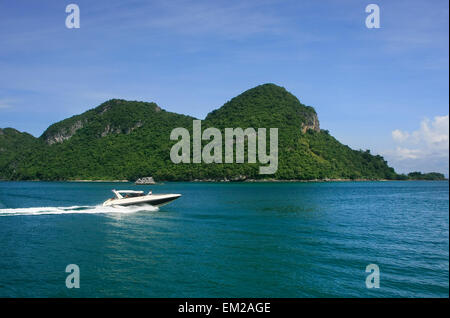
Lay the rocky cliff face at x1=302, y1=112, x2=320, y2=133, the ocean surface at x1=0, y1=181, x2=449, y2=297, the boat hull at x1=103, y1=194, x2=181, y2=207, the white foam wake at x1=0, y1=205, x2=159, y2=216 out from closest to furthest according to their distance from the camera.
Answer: the ocean surface at x1=0, y1=181, x2=449, y2=297, the white foam wake at x1=0, y1=205, x2=159, y2=216, the boat hull at x1=103, y1=194, x2=181, y2=207, the rocky cliff face at x1=302, y1=112, x2=320, y2=133

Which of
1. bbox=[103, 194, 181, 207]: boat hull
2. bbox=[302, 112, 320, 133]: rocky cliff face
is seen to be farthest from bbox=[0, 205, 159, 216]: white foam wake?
bbox=[302, 112, 320, 133]: rocky cliff face

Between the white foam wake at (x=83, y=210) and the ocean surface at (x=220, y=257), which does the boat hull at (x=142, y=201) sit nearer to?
the white foam wake at (x=83, y=210)

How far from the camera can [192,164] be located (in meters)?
153

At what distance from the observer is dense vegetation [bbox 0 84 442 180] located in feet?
477

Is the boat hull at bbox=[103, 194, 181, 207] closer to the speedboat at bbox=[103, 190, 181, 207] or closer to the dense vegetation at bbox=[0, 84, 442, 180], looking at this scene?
the speedboat at bbox=[103, 190, 181, 207]

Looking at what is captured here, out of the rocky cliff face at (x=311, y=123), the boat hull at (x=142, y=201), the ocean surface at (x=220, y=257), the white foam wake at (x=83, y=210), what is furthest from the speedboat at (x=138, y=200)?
the rocky cliff face at (x=311, y=123)

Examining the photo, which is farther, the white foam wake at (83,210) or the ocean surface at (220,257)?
the white foam wake at (83,210)

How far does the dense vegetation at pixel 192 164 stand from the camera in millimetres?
145250

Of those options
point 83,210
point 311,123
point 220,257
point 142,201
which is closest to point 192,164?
point 311,123

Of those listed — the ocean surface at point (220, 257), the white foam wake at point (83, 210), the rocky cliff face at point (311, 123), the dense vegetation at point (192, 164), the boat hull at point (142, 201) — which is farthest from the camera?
the rocky cliff face at point (311, 123)

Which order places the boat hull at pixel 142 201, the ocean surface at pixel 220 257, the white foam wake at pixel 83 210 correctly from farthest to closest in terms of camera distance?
1. the boat hull at pixel 142 201
2. the white foam wake at pixel 83 210
3. the ocean surface at pixel 220 257

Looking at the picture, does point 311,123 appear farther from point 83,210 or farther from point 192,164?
point 83,210

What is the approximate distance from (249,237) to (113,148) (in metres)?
171
